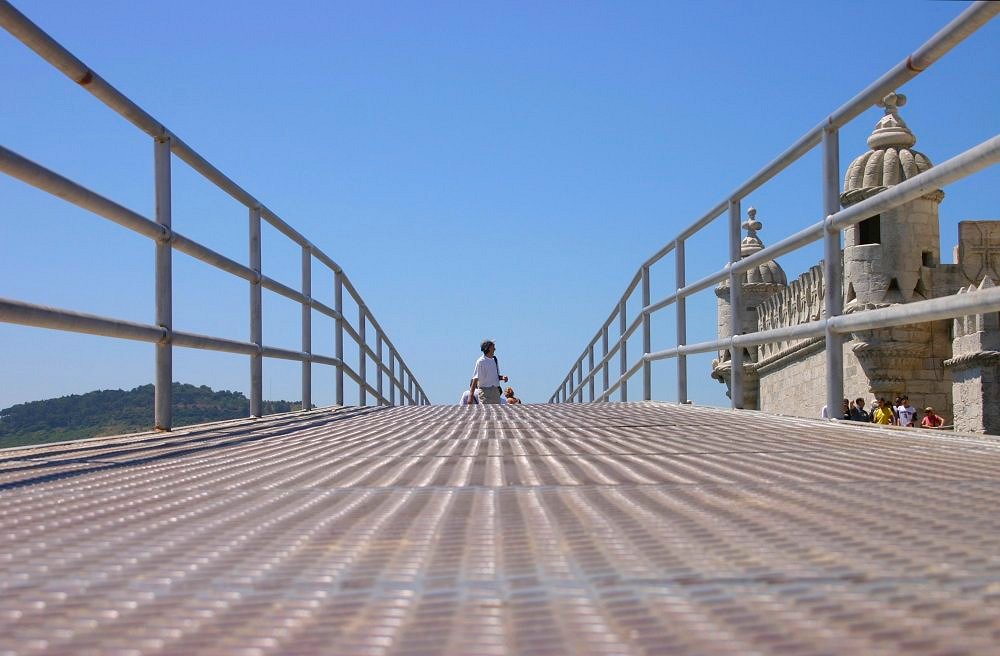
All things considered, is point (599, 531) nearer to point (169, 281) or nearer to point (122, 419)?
point (169, 281)

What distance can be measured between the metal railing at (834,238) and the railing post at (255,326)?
8.17 ft

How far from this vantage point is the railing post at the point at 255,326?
5.02m

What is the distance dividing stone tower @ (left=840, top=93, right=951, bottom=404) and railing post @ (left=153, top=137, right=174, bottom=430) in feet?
60.0

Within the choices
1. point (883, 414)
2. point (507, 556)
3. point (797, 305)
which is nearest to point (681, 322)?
point (507, 556)

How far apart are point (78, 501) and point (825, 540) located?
4.37 feet

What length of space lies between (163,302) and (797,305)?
18.8 metres

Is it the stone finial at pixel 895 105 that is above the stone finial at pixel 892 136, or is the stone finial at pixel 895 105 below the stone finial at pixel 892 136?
above

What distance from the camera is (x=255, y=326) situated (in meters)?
5.02

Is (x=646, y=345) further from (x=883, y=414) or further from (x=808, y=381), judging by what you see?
(x=808, y=381)

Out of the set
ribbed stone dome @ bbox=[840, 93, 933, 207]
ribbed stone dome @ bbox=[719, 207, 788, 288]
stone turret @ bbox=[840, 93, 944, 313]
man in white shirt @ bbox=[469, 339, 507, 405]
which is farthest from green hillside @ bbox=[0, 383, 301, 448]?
ribbed stone dome @ bbox=[719, 207, 788, 288]

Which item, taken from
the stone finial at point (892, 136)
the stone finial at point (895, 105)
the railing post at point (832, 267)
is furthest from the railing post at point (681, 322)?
the stone finial at point (892, 136)

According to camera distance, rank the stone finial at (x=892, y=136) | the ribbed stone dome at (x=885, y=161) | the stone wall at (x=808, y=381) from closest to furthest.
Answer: the stone wall at (x=808, y=381)
the ribbed stone dome at (x=885, y=161)
the stone finial at (x=892, y=136)

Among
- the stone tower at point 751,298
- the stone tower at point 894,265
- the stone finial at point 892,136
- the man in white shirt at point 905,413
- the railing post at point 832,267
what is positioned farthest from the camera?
the stone tower at point 751,298

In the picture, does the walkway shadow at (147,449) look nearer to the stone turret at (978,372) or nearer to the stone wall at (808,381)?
the stone turret at (978,372)
